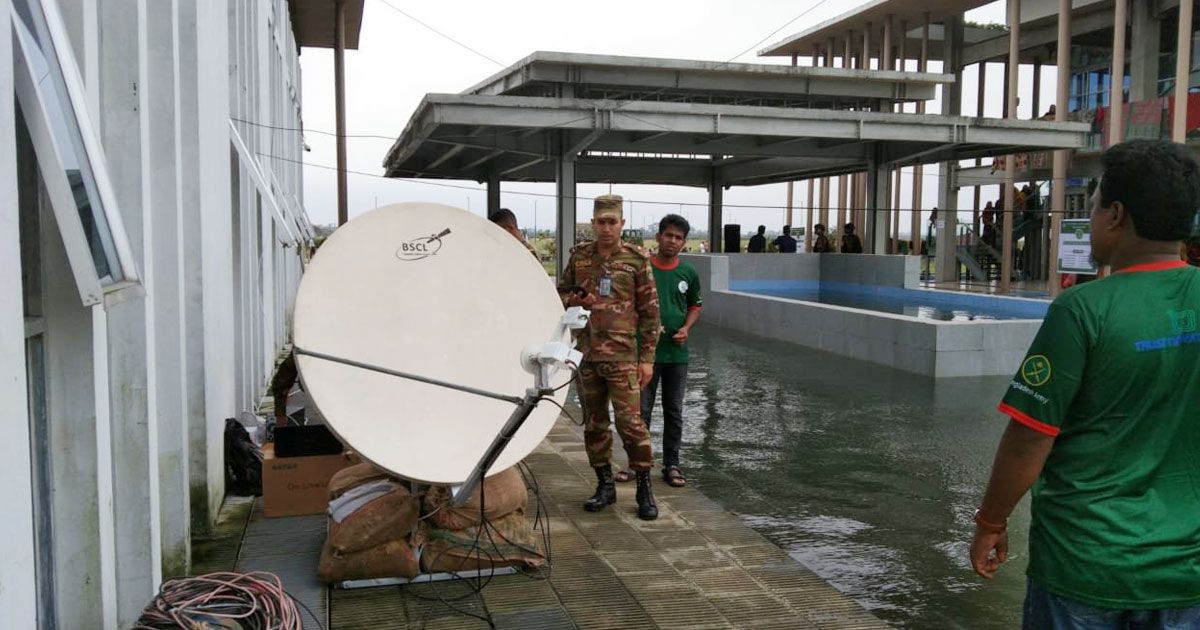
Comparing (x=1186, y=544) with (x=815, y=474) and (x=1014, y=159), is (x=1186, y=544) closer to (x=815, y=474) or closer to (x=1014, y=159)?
(x=815, y=474)

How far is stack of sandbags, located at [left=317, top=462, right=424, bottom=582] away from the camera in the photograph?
14.5 ft

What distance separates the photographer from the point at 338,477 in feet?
16.4

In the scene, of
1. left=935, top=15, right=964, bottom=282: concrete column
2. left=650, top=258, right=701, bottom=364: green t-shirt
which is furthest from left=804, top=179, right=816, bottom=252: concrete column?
left=650, top=258, right=701, bottom=364: green t-shirt

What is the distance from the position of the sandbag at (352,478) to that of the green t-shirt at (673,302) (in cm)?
235

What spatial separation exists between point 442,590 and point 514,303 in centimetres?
140

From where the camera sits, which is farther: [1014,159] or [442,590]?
[1014,159]

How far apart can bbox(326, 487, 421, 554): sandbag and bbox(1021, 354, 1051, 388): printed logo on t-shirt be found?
3028 mm

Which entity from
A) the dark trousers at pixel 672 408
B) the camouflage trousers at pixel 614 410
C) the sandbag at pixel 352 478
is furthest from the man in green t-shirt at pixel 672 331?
the sandbag at pixel 352 478

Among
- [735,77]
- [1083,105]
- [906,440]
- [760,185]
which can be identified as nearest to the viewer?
[906,440]

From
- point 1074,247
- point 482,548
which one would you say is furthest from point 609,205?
point 1074,247

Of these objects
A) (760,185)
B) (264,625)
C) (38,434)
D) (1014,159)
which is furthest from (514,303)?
(760,185)

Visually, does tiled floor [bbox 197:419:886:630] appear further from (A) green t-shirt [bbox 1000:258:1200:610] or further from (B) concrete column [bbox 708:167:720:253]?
(B) concrete column [bbox 708:167:720:253]

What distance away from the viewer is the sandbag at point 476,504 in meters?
4.60

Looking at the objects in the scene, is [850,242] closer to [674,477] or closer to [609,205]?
[674,477]
